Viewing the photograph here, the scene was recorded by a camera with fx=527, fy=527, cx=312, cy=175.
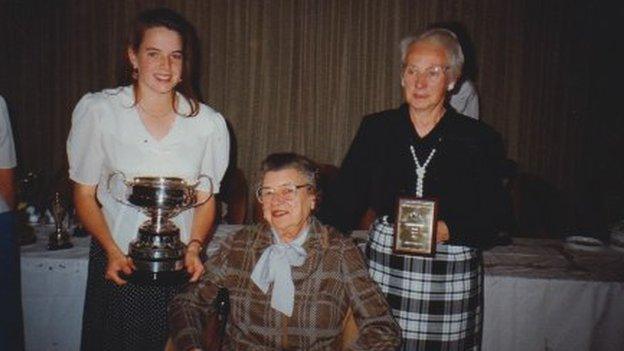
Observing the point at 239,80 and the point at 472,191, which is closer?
the point at 472,191

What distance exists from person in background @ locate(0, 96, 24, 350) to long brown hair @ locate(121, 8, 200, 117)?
0.68 meters

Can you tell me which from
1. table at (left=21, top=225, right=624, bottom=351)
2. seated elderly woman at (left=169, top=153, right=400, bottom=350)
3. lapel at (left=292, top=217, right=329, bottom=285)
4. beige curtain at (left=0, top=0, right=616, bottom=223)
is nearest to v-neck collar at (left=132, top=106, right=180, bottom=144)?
seated elderly woman at (left=169, top=153, right=400, bottom=350)

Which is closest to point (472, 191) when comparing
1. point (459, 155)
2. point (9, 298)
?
point (459, 155)

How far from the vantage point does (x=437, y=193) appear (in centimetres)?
222

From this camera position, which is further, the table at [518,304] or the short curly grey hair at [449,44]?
the table at [518,304]

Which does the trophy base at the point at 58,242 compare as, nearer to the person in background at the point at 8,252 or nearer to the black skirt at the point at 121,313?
the person in background at the point at 8,252

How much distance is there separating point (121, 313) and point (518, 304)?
2.06 metres

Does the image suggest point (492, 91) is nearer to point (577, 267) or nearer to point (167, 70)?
point (577, 267)

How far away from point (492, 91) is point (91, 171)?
500cm

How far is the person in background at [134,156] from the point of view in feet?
6.61

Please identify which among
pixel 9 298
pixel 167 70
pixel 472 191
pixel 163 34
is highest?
pixel 163 34

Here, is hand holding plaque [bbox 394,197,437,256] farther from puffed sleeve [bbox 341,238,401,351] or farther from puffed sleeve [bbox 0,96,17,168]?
puffed sleeve [bbox 0,96,17,168]

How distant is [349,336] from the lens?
6.66 feet

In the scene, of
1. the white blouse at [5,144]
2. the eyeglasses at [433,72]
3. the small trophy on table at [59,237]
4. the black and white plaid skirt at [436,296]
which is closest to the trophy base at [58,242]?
the small trophy on table at [59,237]
